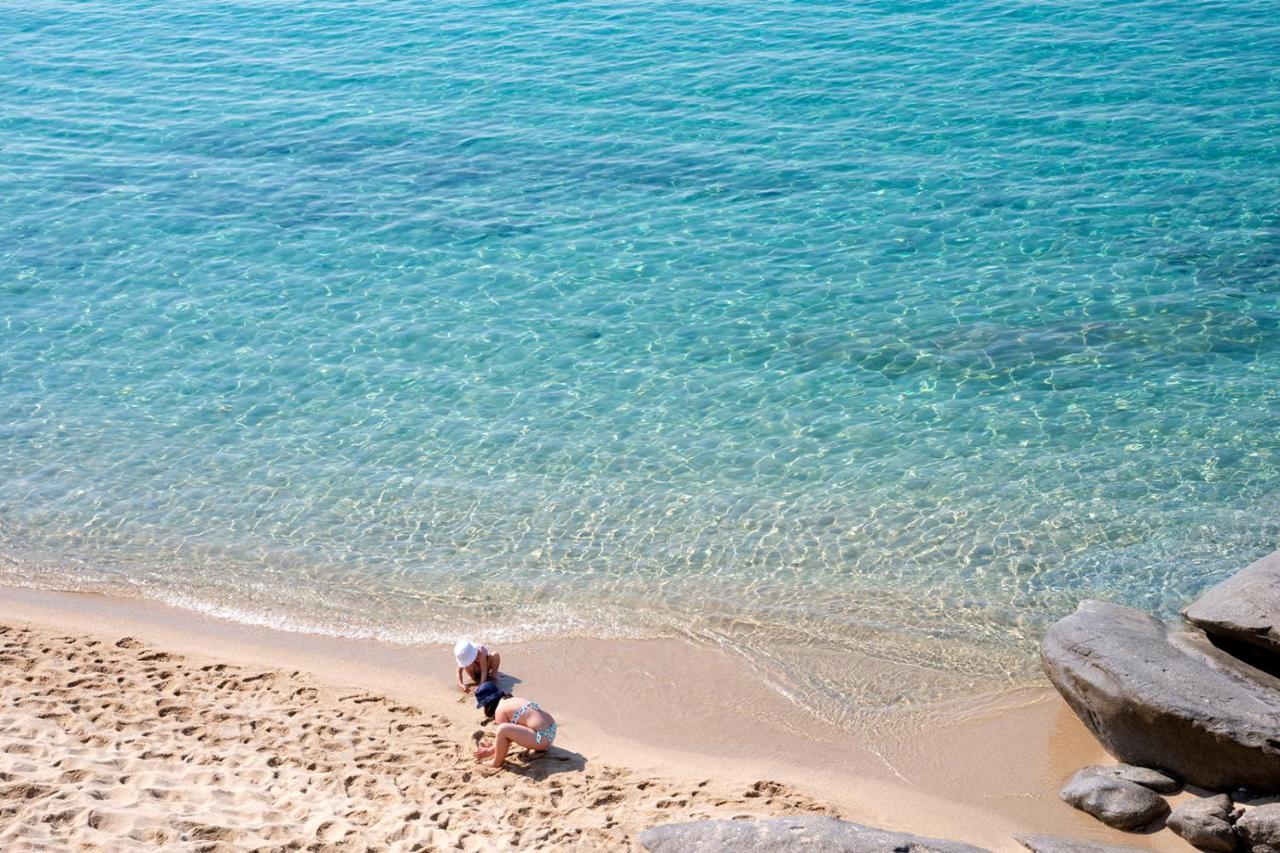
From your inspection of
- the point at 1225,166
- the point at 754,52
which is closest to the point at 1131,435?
the point at 1225,166

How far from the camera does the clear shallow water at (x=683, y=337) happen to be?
1273 centimetres

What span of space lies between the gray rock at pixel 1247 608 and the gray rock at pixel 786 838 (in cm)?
319

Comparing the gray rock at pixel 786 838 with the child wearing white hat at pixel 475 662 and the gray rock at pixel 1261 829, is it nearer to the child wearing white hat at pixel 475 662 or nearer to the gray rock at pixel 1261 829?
the gray rock at pixel 1261 829

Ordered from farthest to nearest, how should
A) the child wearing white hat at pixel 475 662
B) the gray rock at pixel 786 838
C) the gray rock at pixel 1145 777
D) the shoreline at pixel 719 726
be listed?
the child wearing white hat at pixel 475 662 → the shoreline at pixel 719 726 → the gray rock at pixel 1145 777 → the gray rock at pixel 786 838

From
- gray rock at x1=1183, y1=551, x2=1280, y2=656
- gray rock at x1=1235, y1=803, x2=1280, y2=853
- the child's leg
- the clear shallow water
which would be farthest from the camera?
the clear shallow water

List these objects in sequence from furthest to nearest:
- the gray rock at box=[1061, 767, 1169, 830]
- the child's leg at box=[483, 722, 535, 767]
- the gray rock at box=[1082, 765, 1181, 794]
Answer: the child's leg at box=[483, 722, 535, 767]
the gray rock at box=[1082, 765, 1181, 794]
the gray rock at box=[1061, 767, 1169, 830]

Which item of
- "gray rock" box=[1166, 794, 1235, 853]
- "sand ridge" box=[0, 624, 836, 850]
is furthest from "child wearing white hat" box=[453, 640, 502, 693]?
"gray rock" box=[1166, 794, 1235, 853]

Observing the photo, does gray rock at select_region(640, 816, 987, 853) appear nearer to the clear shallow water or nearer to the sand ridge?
the sand ridge

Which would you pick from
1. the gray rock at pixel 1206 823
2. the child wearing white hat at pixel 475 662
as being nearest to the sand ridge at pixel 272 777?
the child wearing white hat at pixel 475 662

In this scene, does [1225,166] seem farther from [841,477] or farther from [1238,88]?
[841,477]

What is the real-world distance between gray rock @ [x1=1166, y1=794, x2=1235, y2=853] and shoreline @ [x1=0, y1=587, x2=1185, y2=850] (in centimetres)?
13

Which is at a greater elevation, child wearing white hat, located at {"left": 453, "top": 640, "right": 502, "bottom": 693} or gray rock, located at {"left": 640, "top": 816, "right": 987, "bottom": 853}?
gray rock, located at {"left": 640, "top": 816, "right": 987, "bottom": 853}

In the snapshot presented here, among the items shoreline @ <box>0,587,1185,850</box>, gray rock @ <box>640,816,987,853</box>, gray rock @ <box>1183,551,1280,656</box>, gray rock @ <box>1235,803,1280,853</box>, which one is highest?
gray rock @ <box>1183,551,1280,656</box>

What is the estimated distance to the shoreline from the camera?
376 inches
